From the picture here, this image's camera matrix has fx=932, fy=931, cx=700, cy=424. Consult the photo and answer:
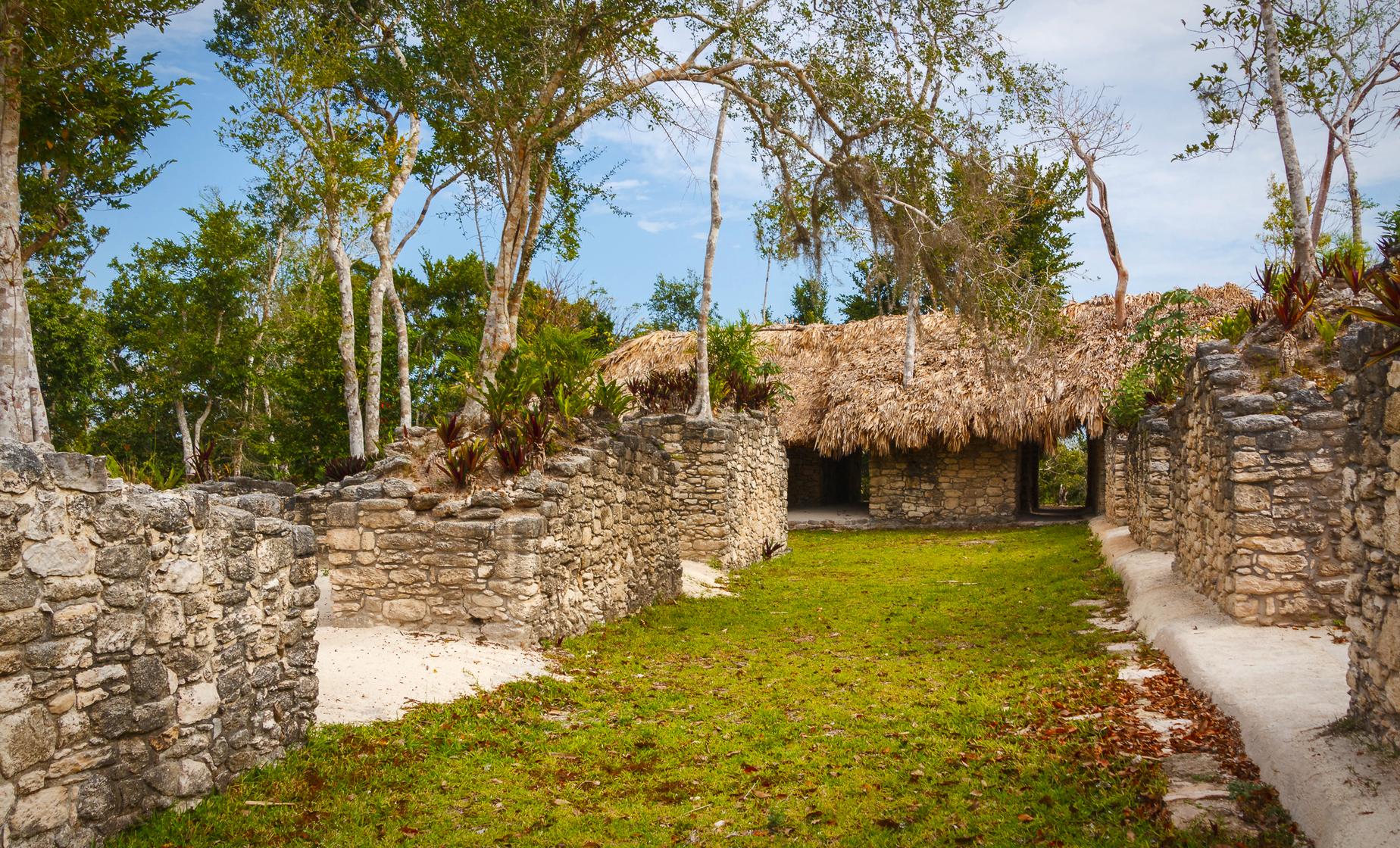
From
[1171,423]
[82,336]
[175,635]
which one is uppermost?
[82,336]

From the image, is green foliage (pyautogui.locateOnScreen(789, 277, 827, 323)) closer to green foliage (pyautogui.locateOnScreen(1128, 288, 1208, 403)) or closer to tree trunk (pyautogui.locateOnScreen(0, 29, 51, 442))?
green foliage (pyautogui.locateOnScreen(1128, 288, 1208, 403))

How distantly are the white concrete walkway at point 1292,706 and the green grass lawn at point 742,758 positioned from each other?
0.57 meters

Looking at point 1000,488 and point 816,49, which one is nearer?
point 816,49

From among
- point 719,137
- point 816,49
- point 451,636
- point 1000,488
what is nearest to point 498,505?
point 451,636

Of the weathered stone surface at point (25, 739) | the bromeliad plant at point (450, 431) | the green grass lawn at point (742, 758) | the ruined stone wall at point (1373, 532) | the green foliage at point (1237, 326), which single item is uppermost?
the green foliage at point (1237, 326)

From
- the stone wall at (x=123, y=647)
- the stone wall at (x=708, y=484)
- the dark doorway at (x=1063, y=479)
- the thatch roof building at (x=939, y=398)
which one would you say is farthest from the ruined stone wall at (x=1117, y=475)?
the stone wall at (x=123, y=647)

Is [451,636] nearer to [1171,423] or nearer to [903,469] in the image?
[1171,423]

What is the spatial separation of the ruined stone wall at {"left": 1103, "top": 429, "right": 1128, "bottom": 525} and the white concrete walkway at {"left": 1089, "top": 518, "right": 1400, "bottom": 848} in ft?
27.9

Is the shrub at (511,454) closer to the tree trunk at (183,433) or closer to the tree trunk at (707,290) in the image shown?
the tree trunk at (707,290)

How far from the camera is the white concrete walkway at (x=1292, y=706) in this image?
12.0ft

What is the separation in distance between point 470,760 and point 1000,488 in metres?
18.1

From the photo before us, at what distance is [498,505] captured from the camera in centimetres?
805

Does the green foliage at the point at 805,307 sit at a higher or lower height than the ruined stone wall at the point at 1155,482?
higher

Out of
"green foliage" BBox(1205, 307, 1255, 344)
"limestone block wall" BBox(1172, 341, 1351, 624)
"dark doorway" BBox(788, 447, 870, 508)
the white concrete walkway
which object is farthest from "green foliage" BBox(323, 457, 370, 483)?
"dark doorway" BBox(788, 447, 870, 508)
